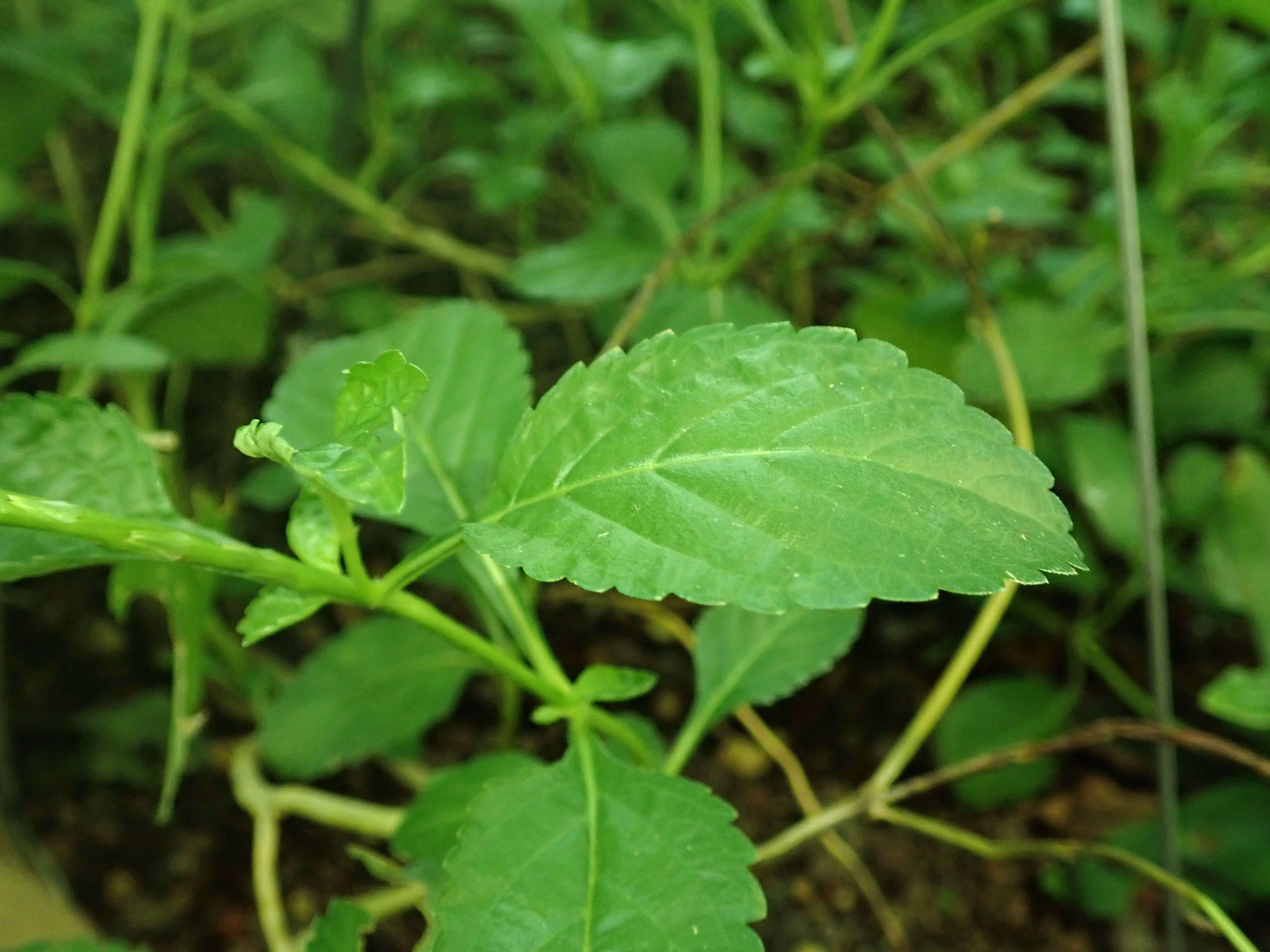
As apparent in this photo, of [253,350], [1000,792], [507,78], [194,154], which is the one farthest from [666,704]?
[507,78]

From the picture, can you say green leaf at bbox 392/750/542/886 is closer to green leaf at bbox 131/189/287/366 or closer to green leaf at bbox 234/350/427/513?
green leaf at bbox 234/350/427/513

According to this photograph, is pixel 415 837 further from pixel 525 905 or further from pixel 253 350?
pixel 253 350

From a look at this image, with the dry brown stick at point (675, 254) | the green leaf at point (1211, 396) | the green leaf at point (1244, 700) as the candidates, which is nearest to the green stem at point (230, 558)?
the dry brown stick at point (675, 254)

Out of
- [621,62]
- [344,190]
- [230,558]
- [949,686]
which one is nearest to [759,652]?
[949,686]

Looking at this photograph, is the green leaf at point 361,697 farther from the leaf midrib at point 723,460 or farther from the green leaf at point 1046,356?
the green leaf at point 1046,356

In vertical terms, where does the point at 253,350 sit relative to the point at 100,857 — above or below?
above

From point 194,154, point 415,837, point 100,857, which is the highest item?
point 194,154

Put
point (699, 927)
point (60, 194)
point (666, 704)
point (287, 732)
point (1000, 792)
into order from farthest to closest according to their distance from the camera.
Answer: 1. point (60, 194)
2. point (666, 704)
3. point (1000, 792)
4. point (287, 732)
5. point (699, 927)
